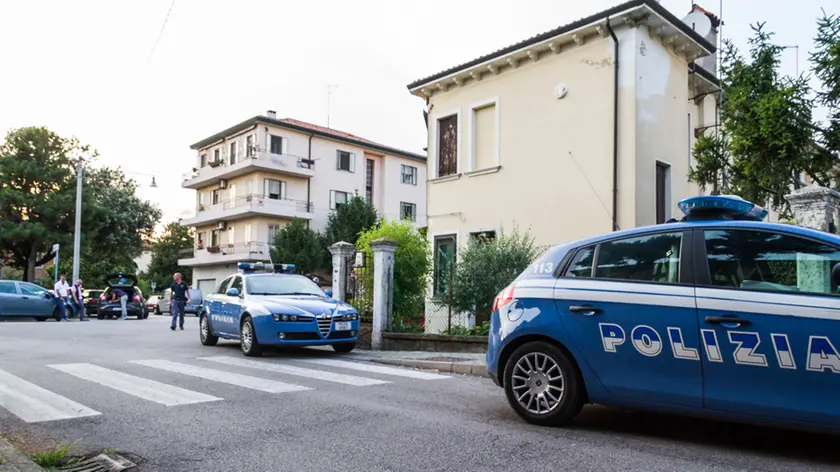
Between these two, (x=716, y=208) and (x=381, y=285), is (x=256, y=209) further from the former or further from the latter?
(x=716, y=208)

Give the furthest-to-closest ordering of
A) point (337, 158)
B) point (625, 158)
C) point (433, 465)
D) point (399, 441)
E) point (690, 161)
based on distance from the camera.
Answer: point (337, 158) < point (690, 161) < point (625, 158) < point (399, 441) < point (433, 465)

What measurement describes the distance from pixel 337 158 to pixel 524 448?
45124 millimetres

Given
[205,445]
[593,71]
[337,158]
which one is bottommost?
[205,445]

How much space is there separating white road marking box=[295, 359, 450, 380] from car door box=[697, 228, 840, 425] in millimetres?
4749

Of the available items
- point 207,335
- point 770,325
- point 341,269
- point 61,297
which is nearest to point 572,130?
point 341,269

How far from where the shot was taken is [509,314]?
237 inches

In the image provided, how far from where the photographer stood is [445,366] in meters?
10.3

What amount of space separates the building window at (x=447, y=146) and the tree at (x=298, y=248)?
2350 centimetres

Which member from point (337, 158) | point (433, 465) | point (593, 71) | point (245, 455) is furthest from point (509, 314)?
point (337, 158)

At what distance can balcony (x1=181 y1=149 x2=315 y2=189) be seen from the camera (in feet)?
145

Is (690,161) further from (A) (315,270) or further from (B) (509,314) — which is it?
(A) (315,270)

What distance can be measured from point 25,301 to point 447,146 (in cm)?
1642

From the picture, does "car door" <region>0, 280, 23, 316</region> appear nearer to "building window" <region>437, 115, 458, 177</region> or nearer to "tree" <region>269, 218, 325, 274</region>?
"building window" <region>437, 115, 458, 177</region>

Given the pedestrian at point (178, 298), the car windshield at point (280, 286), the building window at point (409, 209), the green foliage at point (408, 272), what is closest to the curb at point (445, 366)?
the car windshield at point (280, 286)
